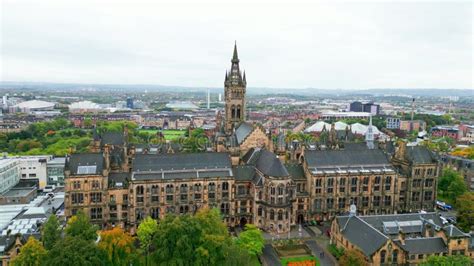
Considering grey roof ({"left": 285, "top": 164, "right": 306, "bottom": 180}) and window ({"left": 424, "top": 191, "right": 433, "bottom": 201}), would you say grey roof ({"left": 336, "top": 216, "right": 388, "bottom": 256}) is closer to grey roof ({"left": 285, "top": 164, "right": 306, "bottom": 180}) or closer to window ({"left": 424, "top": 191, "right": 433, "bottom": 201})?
grey roof ({"left": 285, "top": 164, "right": 306, "bottom": 180})

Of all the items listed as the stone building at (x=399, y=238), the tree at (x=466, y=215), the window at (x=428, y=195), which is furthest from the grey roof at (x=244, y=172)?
the window at (x=428, y=195)

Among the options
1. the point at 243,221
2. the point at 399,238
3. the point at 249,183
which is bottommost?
the point at 243,221

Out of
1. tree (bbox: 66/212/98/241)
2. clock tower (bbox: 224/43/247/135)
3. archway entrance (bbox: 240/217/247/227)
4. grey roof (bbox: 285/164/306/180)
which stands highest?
clock tower (bbox: 224/43/247/135)

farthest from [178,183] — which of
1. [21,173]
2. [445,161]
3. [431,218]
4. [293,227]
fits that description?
[445,161]

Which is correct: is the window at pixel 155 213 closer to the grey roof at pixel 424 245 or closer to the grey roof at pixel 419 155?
the grey roof at pixel 424 245

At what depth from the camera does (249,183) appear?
91000 millimetres

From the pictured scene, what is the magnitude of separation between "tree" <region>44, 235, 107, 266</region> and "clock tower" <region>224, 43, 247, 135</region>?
7372cm

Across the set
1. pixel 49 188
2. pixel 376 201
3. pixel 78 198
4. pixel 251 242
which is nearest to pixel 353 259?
pixel 251 242

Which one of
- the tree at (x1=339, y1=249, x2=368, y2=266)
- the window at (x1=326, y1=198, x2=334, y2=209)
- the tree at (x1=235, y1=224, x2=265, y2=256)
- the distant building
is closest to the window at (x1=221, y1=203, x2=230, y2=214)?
the tree at (x1=235, y1=224, x2=265, y2=256)

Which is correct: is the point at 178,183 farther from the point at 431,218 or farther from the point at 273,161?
the point at 431,218

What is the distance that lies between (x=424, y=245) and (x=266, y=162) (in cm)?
3622

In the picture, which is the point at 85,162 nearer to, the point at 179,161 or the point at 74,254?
the point at 179,161

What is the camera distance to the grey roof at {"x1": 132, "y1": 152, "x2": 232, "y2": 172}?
87.3 m

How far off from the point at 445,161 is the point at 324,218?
6217 centimetres
